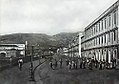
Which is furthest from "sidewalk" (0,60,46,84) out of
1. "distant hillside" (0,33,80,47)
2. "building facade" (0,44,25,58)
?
"distant hillside" (0,33,80,47)

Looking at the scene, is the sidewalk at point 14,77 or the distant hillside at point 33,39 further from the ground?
the distant hillside at point 33,39

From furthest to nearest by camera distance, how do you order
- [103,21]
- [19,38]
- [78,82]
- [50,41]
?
[103,21]
[78,82]
[50,41]
[19,38]

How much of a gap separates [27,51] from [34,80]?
4.27ft

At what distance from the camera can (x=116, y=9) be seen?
20.4 meters

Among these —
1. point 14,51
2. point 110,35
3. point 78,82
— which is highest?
point 110,35

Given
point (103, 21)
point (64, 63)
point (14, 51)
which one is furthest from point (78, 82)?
point (103, 21)

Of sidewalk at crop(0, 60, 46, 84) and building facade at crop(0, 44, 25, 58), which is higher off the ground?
building facade at crop(0, 44, 25, 58)

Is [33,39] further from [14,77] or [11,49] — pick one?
[14,77]

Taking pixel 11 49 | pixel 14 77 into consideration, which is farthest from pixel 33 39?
pixel 14 77

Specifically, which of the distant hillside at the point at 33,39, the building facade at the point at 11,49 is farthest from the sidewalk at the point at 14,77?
the distant hillside at the point at 33,39

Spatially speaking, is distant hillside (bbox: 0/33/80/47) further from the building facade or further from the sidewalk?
the sidewalk

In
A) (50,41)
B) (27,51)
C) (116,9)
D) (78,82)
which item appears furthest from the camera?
(116,9)

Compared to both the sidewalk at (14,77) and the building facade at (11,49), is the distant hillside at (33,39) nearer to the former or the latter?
the building facade at (11,49)

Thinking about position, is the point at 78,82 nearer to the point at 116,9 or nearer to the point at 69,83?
the point at 69,83
